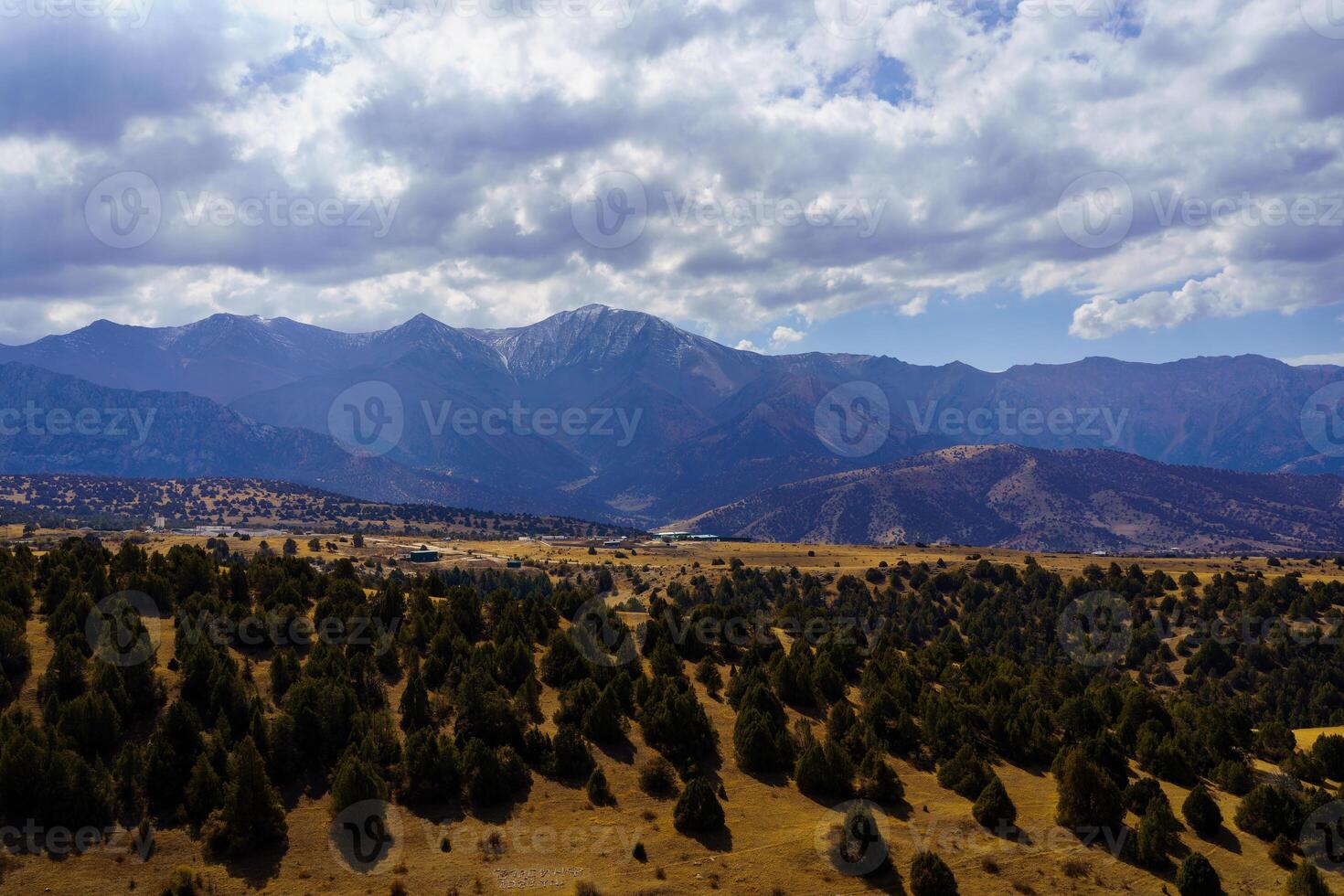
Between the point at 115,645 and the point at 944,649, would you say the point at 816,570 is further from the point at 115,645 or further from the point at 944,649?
the point at 115,645

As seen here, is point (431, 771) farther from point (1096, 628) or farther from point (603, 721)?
point (1096, 628)

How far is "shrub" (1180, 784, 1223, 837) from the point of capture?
46844 millimetres

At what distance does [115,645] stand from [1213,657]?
12347 centimetres

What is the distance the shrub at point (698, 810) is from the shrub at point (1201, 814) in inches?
1077

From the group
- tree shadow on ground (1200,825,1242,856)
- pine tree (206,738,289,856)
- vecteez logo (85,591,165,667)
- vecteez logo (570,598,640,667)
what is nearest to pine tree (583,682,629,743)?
vecteez logo (570,598,640,667)

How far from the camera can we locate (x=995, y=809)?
1871 inches

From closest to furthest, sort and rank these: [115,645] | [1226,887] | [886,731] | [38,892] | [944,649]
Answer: [38,892] < [1226,887] < [115,645] < [886,731] < [944,649]

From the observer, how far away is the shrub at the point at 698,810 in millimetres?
45344

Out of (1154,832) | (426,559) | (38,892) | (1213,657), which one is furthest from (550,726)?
(426,559)

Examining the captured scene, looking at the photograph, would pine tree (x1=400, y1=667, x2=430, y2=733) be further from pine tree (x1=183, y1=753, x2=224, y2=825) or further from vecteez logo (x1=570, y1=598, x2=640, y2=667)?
vecteez logo (x1=570, y1=598, x2=640, y2=667)

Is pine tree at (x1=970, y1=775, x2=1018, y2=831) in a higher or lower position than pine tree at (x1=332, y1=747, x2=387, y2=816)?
lower

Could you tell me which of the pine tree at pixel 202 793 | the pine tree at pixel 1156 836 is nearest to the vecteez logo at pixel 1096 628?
the pine tree at pixel 1156 836

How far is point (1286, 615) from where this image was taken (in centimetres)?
11975

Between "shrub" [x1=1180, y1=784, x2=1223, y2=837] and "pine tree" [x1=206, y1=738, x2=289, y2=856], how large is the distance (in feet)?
165
